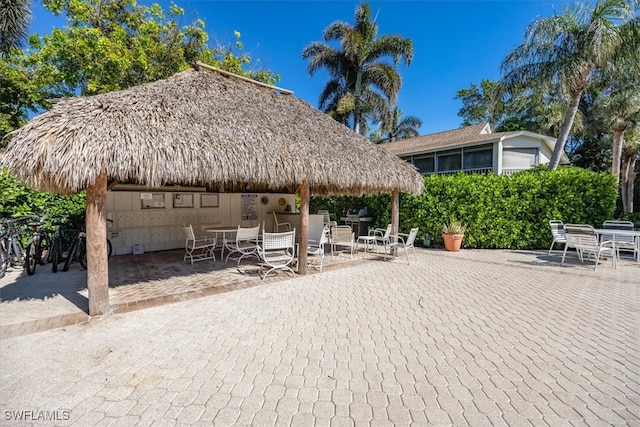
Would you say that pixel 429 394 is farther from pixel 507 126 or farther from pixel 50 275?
pixel 507 126

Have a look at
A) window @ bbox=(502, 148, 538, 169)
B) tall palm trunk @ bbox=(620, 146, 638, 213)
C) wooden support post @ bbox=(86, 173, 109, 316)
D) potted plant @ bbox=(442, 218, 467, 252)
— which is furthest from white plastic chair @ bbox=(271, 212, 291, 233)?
tall palm trunk @ bbox=(620, 146, 638, 213)

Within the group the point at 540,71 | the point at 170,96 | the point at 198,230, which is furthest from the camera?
the point at 540,71

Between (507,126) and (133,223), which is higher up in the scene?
(507,126)

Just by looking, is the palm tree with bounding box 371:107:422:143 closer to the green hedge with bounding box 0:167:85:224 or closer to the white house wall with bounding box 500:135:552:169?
the white house wall with bounding box 500:135:552:169

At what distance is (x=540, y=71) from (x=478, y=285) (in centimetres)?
1198

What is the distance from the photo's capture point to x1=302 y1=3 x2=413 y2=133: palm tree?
61.1 ft

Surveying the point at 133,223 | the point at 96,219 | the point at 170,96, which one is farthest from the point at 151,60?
the point at 96,219

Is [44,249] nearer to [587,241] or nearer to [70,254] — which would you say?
[70,254]

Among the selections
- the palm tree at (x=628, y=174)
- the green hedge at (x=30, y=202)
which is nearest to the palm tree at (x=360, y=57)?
the green hedge at (x=30, y=202)

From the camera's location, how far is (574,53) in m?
12.0

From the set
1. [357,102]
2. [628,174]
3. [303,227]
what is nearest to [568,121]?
[357,102]

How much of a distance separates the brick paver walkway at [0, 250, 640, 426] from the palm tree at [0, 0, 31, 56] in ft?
48.2

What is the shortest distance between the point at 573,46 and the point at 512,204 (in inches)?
299

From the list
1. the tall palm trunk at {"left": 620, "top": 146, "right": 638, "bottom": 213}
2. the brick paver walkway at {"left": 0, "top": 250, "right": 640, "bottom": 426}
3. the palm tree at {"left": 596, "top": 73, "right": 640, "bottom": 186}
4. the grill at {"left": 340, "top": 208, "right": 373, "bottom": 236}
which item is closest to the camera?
the brick paver walkway at {"left": 0, "top": 250, "right": 640, "bottom": 426}
